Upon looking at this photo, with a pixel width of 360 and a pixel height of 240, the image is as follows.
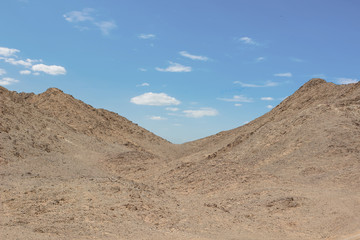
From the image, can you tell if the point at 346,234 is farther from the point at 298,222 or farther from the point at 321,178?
the point at 321,178

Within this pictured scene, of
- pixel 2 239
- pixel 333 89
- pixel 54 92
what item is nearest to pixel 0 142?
pixel 2 239

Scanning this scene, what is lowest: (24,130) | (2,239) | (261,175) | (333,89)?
(2,239)

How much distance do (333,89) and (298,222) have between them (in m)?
34.5

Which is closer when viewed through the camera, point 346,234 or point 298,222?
point 346,234

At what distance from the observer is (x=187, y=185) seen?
69.7 ft

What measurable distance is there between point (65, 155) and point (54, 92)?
99.2 feet

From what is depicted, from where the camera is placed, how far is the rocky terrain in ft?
37.2

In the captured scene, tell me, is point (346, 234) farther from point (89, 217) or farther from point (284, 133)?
point (284, 133)

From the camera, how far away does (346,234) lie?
38.4 ft

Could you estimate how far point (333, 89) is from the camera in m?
43.6

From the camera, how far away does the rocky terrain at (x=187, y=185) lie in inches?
447

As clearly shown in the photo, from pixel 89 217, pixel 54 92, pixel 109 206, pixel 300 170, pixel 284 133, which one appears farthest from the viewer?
pixel 54 92

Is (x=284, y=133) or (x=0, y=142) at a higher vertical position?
(x=284, y=133)

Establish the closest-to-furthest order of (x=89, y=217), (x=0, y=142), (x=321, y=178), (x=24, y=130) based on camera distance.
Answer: (x=89, y=217), (x=321, y=178), (x=0, y=142), (x=24, y=130)
